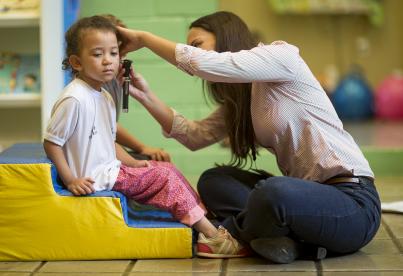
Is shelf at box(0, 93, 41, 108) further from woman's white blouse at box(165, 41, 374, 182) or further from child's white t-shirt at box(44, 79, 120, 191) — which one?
woman's white blouse at box(165, 41, 374, 182)

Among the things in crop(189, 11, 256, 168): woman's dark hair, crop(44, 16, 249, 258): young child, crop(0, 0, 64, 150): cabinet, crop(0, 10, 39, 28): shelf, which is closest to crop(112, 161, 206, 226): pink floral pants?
crop(44, 16, 249, 258): young child

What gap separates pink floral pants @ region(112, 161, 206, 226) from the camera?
2205 mm

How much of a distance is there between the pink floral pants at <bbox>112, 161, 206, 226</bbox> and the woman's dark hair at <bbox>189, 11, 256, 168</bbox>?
253 millimetres

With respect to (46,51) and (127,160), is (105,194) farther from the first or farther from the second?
(46,51)

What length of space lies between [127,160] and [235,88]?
16.5 inches

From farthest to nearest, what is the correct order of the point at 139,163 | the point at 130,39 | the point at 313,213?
1. the point at 139,163
2. the point at 130,39
3. the point at 313,213

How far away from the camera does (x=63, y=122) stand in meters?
2.14

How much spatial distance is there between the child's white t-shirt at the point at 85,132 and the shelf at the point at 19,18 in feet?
4.02

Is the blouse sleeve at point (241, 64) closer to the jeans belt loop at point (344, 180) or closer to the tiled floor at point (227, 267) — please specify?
the jeans belt loop at point (344, 180)

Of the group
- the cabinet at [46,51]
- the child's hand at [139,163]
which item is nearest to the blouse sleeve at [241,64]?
the child's hand at [139,163]

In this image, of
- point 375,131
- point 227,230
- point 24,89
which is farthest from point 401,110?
point 227,230

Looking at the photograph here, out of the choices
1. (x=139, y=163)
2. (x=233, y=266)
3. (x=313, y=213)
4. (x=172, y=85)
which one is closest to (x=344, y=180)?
(x=313, y=213)

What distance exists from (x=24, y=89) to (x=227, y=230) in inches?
61.5

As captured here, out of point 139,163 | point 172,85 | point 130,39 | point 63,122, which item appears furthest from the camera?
point 172,85
